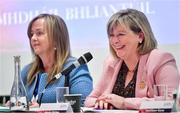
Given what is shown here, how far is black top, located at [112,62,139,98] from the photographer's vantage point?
280 cm

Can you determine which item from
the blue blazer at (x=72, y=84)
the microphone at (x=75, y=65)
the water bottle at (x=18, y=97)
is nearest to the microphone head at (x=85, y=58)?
the microphone at (x=75, y=65)

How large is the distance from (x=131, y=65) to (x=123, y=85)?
0.52 ft

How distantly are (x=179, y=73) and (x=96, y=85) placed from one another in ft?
2.18

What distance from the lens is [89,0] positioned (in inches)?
131

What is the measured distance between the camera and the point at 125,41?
2.96 metres

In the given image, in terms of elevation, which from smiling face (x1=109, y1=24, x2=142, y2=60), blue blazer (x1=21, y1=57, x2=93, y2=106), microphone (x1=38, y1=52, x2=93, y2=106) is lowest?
blue blazer (x1=21, y1=57, x2=93, y2=106)

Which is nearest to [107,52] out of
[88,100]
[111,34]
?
[111,34]

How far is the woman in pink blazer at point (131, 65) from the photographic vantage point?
2688 mm

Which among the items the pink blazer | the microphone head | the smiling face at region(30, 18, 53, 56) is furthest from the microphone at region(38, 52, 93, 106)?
the smiling face at region(30, 18, 53, 56)

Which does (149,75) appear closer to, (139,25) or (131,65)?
(131,65)

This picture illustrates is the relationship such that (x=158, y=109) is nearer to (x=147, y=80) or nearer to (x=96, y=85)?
(x=147, y=80)

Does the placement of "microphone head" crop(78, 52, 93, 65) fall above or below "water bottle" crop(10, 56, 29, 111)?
above

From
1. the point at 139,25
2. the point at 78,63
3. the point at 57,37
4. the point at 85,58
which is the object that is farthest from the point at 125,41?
Result: the point at 57,37

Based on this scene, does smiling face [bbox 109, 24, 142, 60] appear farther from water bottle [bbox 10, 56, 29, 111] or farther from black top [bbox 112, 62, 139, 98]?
water bottle [bbox 10, 56, 29, 111]
